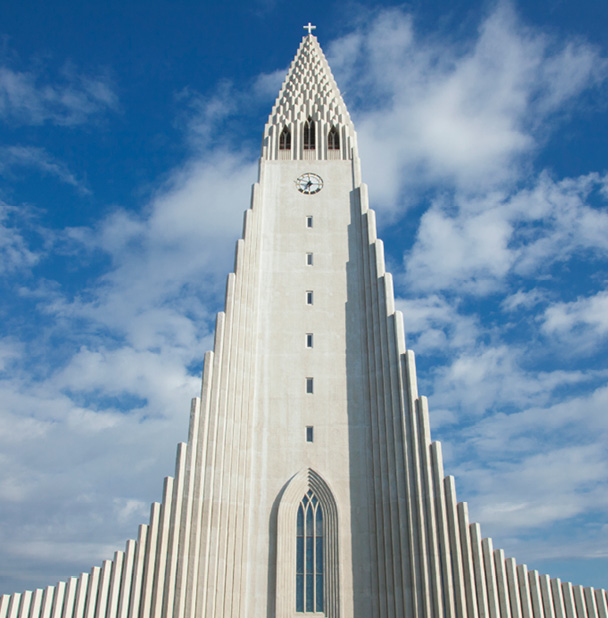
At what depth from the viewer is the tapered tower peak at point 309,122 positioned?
35594mm

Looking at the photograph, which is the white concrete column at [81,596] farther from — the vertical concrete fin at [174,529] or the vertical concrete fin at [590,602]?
the vertical concrete fin at [590,602]

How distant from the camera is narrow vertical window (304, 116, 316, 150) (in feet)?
119

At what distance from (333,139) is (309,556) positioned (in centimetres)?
2386

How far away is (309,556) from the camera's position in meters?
24.5

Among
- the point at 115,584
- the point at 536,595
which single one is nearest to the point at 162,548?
the point at 115,584

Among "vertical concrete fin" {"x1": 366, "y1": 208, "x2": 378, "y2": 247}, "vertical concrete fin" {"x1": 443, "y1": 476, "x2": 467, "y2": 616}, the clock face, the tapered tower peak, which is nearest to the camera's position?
"vertical concrete fin" {"x1": 443, "y1": 476, "x2": 467, "y2": 616}

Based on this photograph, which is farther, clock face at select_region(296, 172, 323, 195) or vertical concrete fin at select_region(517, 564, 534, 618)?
clock face at select_region(296, 172, 323, 195)

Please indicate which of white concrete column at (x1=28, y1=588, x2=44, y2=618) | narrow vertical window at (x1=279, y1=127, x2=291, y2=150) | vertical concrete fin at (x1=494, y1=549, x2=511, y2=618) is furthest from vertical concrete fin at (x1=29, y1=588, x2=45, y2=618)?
narrow vertical window at (x1=279, y1=127, x2=291, y2=150)

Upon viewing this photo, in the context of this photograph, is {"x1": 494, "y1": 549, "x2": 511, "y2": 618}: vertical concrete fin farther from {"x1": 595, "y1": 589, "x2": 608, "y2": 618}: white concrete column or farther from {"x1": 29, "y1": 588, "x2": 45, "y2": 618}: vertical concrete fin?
{"x1": 29, "y1": 588, "x2": 45, "y2": 618}: vertical concrete fin

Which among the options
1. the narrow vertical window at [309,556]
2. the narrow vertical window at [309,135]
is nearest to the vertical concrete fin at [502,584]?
the narrow vertical window at [309,556]

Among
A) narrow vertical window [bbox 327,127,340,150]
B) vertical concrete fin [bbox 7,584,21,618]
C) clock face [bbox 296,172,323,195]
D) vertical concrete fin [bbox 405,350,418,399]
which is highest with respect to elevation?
narrow vertical window [bbox 327,127,340,150]

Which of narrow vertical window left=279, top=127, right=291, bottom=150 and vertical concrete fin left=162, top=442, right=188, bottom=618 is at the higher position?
narrow vertical window left=279, top=127, right=291, bottom=150

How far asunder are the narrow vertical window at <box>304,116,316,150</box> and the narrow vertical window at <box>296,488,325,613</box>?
2063 cm

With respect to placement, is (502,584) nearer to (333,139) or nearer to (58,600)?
(58,600)
